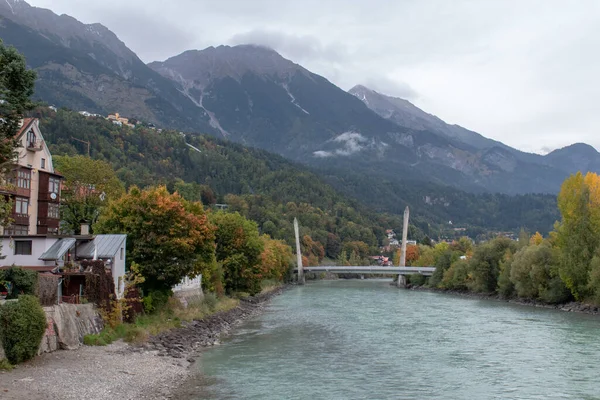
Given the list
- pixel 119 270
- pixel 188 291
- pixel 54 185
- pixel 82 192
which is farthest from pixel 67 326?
pixel 82 192

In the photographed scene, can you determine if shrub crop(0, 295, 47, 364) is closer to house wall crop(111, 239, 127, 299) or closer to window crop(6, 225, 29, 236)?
house wall crop(111, 239, 127, 299)

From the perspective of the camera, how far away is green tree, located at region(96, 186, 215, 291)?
47.4 metres

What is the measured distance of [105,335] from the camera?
35.9 m

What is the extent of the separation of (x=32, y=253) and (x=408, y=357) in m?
24.8

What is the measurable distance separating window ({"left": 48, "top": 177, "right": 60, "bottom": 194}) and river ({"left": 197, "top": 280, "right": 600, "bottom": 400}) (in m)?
20.3

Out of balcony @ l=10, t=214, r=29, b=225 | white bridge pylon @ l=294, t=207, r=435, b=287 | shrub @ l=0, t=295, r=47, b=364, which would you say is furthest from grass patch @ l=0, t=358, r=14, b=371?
white bridge pylon @ l=294, t=207, r=435, b=287

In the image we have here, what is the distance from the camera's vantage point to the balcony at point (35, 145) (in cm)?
5216

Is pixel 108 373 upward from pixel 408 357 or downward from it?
upward

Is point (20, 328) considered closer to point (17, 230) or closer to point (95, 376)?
point (95, 376)

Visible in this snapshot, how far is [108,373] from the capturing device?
28.9m

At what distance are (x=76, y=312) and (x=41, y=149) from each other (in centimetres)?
2520

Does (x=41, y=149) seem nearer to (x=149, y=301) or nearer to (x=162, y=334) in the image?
(x=149, y=301)

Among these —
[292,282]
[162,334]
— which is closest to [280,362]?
[162,334]

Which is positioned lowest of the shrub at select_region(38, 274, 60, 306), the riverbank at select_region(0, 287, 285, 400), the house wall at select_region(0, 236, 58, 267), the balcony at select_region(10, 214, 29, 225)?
the riverbank at select_region(0, 287, 285, 400)
